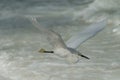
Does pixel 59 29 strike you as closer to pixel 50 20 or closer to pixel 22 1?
pixel 50 20

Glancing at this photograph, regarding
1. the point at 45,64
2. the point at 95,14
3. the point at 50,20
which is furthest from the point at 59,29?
the point at 45,64

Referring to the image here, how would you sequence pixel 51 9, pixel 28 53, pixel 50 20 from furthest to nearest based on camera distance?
pixel 51 9 → pixel 50 20 → pixel 28 53

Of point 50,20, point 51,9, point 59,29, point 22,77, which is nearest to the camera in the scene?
point 22,77

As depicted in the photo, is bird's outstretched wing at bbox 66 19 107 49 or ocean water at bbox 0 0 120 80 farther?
bird's outstretched wing at bbox 66 19 107 49

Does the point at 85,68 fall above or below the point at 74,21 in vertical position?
below

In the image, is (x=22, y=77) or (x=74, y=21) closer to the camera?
(x=22, y=77)

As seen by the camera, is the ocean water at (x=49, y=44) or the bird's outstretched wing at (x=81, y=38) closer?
the ocean water at (x=49, y=44)

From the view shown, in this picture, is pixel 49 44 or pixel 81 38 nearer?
pixel 81 38
